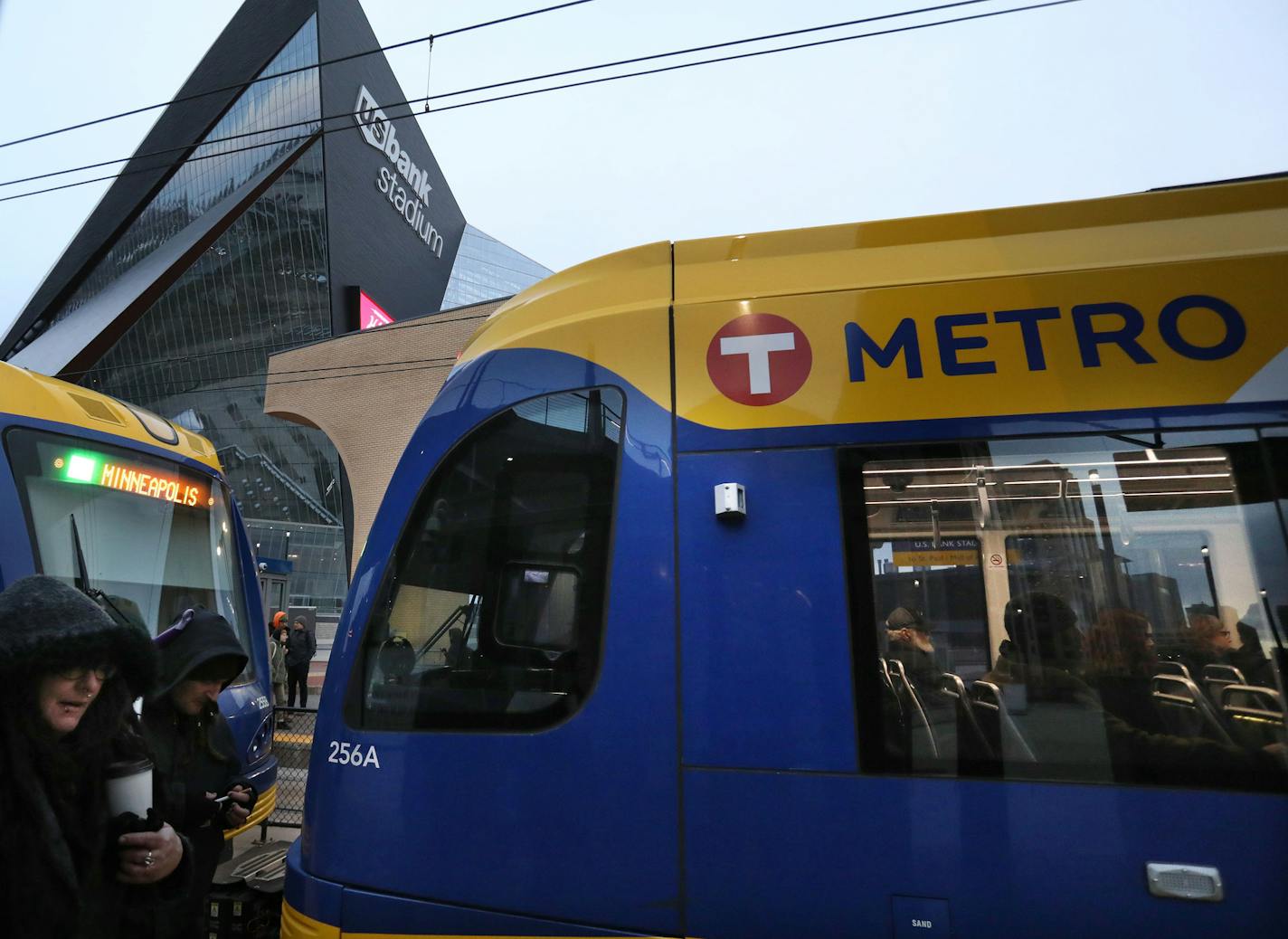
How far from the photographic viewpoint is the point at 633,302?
254 centimetres

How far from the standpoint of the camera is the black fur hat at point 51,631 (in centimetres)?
139

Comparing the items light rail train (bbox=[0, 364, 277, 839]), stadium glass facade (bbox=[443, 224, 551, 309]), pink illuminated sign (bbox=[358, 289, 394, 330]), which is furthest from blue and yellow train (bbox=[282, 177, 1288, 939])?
stadium glass facade (bbox=[443, 224, 551, 309])

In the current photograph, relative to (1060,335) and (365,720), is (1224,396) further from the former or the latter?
(365,720)

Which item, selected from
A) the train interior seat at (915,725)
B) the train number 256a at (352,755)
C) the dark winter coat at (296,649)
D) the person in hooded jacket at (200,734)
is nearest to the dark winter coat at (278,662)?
the dark winter coat at (296,649)

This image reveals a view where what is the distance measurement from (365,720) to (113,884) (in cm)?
87

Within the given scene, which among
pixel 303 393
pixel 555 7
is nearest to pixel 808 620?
pixel 555 7

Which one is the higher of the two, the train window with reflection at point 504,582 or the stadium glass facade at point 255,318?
the stadium glass facade at point 255,318

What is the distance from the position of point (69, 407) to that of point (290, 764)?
5259 mm

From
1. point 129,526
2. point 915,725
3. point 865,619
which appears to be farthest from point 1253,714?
point 129,526

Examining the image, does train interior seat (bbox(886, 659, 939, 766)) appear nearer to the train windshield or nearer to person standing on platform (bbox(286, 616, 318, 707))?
the train windshield

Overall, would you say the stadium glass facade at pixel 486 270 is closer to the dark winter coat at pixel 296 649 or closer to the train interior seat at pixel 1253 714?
the dark winter coat at pixel 296 649

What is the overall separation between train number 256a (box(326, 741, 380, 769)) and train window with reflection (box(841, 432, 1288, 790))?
1.64m

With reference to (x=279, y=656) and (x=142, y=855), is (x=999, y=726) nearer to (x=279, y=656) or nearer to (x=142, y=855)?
(x=142, y=855)

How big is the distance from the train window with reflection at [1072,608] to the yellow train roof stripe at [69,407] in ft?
16.8
